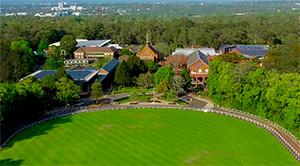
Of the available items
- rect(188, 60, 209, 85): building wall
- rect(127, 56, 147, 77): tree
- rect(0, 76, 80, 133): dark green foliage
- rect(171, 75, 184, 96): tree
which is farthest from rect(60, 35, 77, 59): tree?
rect(171, 75, 184, 96): tree

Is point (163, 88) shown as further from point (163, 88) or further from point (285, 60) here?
point (285, 60)

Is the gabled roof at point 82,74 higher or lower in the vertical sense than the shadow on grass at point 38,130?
higher

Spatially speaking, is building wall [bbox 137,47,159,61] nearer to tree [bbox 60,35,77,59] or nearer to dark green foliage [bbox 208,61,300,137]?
tree [bbox 60,35,77,59]

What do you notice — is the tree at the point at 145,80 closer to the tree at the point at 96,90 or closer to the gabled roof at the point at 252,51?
the tree at the point at 96,90

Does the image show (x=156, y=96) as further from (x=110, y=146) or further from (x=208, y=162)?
(x=208, y=162)

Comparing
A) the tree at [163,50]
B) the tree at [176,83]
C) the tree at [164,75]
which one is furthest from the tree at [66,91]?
the tree at [163,50]

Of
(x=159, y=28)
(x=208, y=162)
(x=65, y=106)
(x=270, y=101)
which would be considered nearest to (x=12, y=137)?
(x=65, y=106)

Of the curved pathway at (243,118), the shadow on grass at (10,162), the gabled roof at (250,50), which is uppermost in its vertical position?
the gabled roof at (250,50)
